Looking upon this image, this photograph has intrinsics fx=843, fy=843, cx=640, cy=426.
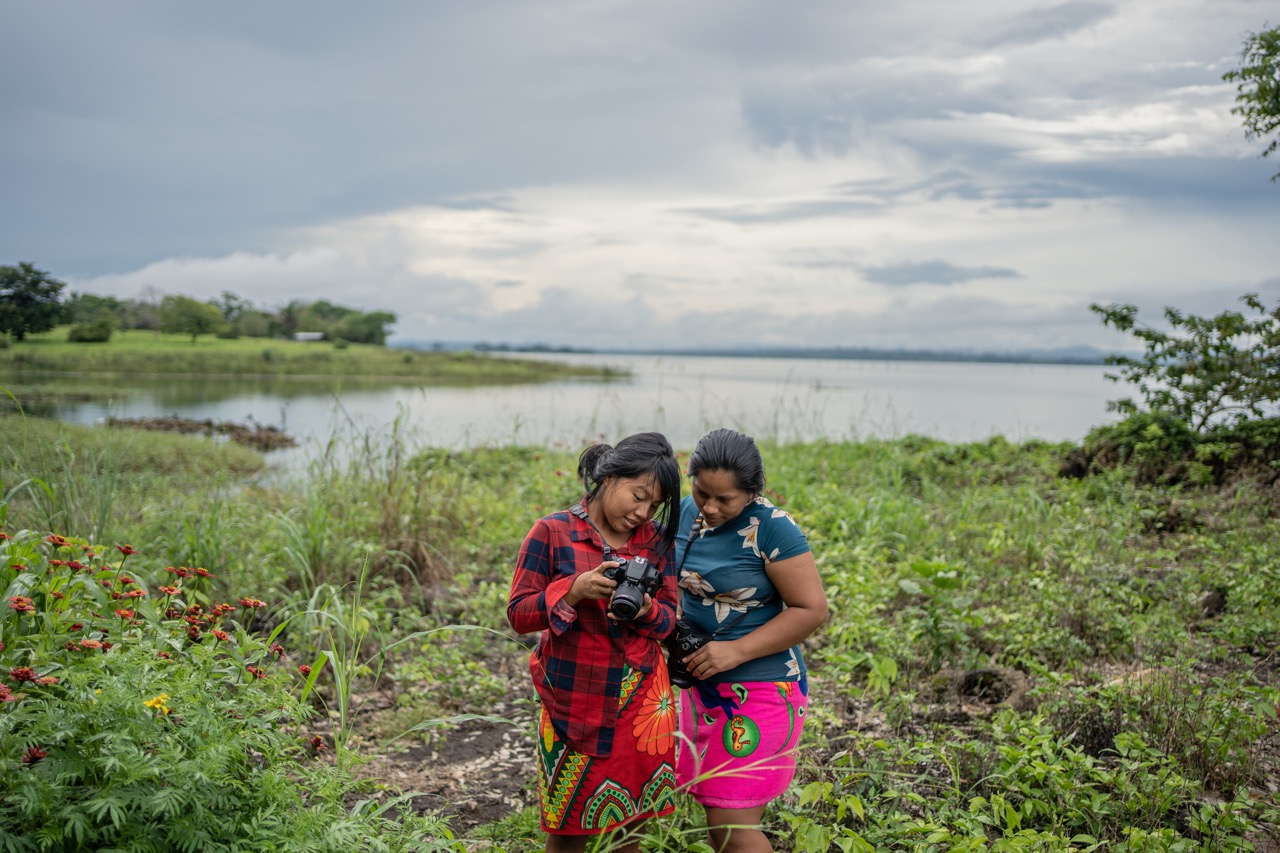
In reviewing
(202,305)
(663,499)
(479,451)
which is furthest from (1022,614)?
(202,305)

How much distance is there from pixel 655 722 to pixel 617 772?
0.16 meters

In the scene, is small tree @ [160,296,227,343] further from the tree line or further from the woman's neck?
the woman's neck

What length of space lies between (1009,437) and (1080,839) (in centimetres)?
884

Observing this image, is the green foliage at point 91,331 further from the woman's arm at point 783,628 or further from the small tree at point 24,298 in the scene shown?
the woman's arm at point 783,628

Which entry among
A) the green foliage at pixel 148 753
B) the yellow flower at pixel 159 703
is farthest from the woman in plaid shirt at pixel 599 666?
the yellow flower at pixel 159 703

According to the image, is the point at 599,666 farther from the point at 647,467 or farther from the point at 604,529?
the point at 647,467

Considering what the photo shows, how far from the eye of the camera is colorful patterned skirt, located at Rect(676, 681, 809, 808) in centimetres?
233

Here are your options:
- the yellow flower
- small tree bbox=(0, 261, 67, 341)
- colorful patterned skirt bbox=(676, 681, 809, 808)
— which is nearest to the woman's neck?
colorful patterned skirt bbox=(676, 681, 809, 808)

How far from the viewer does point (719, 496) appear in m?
2.33

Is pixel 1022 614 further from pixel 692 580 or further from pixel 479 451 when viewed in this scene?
pixel 479 451

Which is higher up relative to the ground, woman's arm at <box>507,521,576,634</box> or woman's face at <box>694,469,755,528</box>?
woman's face at <box>694,469,755,528</box>

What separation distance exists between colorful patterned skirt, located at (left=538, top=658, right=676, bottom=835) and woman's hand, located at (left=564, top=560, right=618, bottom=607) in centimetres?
30

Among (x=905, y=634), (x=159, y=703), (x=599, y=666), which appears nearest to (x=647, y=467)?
(x=599, y=666)

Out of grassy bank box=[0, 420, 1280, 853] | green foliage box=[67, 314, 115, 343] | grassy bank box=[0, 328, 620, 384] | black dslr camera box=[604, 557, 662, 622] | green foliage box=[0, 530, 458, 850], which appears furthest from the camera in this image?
grassy bank box=[0, 328, 620, 384]
